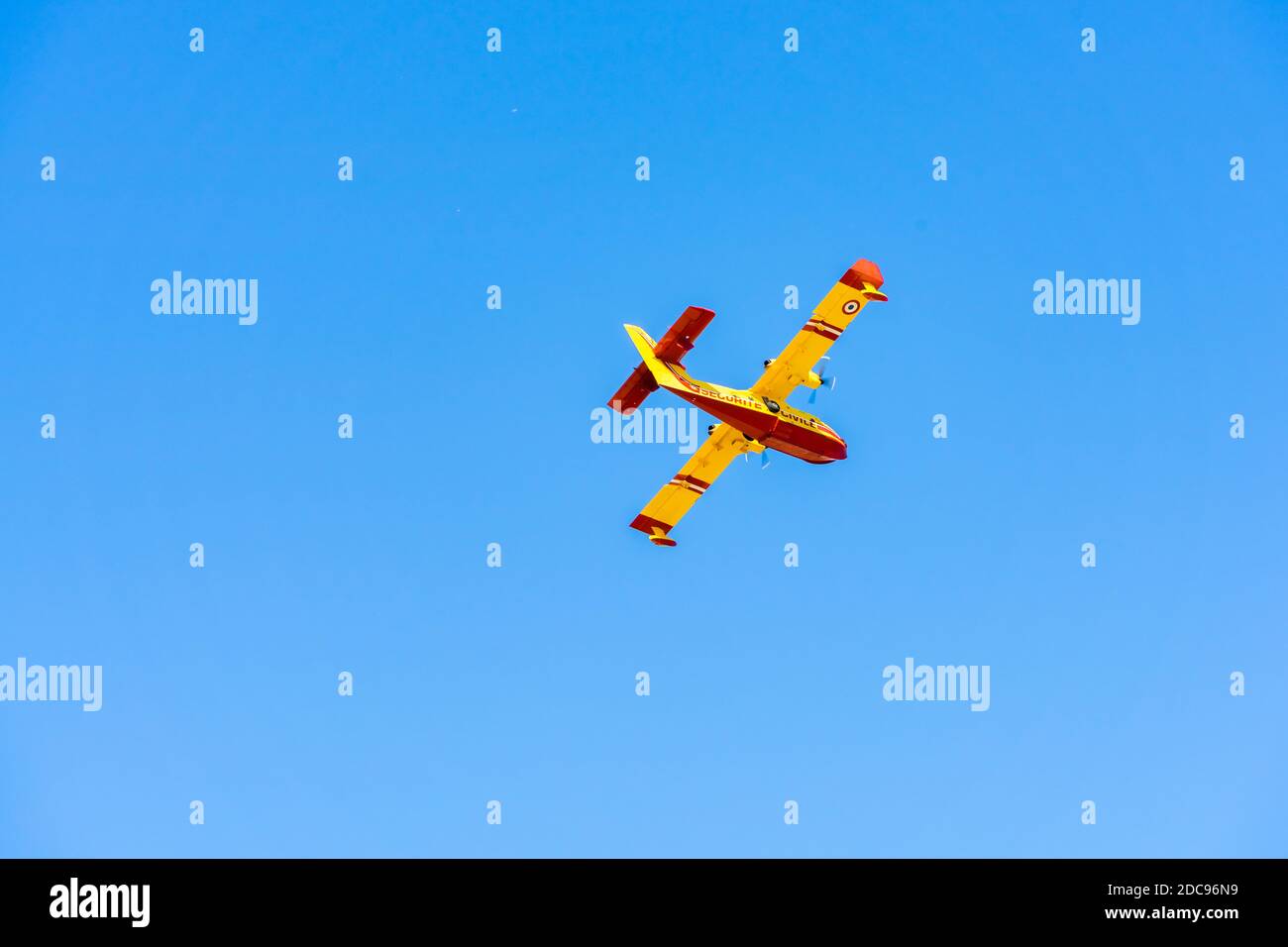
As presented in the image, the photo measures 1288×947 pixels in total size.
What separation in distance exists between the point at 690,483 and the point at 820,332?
7.59m

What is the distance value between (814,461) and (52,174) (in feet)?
92.7

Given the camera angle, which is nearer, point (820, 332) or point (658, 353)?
point (658, 353)

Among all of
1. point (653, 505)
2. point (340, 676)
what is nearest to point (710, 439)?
point (653, 505)

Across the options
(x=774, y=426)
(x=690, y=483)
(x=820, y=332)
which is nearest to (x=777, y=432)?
(x=774, y=426)

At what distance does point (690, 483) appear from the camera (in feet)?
196

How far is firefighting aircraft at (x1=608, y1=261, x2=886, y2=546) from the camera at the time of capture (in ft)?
174

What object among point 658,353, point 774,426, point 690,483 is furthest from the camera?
point 690,483

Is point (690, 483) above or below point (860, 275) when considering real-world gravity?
below

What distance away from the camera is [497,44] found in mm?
56500

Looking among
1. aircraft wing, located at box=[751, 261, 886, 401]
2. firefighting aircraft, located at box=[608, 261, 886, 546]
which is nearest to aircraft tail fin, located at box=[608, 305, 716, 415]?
firefighting aircraft, located at box=[608, 261, 886, 546]

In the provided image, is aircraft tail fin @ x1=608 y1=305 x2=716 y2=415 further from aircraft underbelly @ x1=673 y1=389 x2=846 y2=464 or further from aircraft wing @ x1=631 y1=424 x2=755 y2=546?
aircraft wing @ x1=631 y1=424 x2=755 y2=546

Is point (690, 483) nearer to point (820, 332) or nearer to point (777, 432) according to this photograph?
point (777, 432)

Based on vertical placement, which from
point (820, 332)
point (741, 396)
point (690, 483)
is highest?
point (820, 332)
